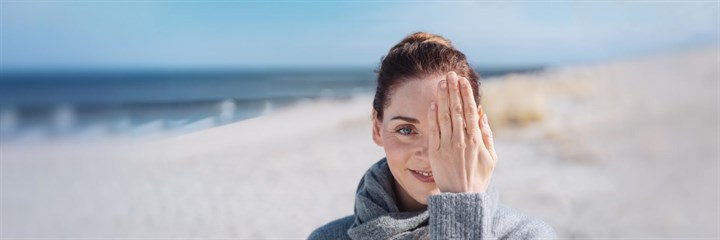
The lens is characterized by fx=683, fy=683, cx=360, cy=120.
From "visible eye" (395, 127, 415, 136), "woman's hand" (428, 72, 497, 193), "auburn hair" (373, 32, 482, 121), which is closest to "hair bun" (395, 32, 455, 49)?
"auburn hair" (373, 32, 482, 121)

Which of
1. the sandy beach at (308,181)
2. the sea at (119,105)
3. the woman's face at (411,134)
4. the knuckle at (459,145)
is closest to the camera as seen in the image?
the knuckle at (459,145)

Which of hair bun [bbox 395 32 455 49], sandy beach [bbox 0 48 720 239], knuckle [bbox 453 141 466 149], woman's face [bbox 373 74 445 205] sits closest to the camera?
knuckle [bbox 453 141 466 149]

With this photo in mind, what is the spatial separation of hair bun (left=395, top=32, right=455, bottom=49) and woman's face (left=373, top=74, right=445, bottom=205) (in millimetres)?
186

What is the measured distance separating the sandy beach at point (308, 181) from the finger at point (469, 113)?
77.1 inches

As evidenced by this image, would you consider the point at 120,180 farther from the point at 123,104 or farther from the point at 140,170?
the point at 123,104

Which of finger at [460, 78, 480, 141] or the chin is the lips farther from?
finger at [460, 78, 480, 141]

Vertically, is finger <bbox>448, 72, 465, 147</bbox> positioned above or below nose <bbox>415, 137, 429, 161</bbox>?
above

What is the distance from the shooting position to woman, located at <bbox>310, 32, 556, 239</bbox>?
1813 mm

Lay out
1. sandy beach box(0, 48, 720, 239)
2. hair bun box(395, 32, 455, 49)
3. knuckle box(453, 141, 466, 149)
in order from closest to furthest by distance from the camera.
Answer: knuckle box(453, 141, 466, 149)
hair bun box(395, 32, 455, 49)
sandy beach box(0, 48, 720, 239)

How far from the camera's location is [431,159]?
1860mm

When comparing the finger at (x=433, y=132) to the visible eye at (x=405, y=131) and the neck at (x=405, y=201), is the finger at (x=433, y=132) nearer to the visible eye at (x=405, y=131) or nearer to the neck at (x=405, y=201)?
the visible eye at (x=405, y=131)

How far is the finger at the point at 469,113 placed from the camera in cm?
181

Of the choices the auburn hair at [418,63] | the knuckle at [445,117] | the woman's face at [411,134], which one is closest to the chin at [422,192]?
the woman's face at [411,134]

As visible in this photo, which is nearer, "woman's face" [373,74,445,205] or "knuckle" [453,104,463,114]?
"knuckle" [453,104,463,114]
